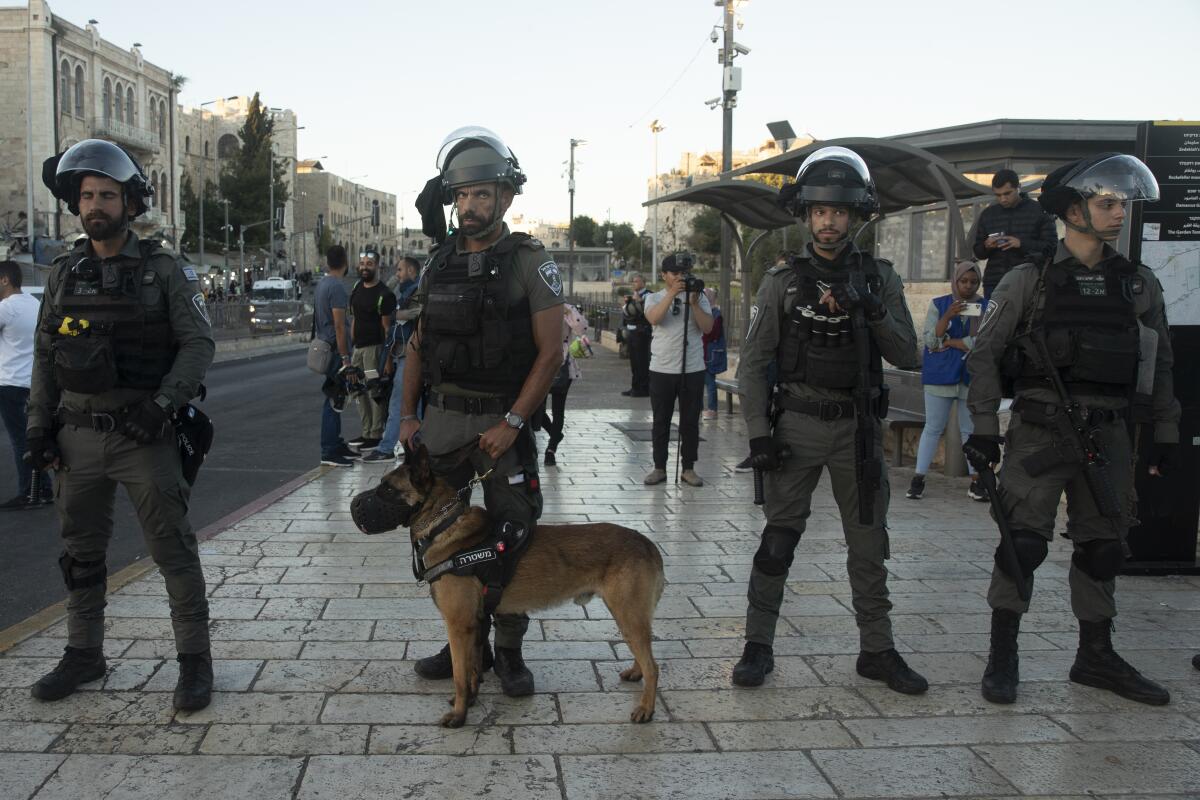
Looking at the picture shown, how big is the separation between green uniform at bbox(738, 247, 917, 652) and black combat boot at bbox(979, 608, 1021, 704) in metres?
0.40

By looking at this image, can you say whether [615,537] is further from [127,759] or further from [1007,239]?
[1007,239]

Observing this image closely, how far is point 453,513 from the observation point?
3791 mm

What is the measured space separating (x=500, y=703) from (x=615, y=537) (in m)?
0.80

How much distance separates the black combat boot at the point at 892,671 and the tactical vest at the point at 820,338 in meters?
1.12

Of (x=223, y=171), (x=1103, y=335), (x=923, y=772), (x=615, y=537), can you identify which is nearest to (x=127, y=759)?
(x=615, y=537)

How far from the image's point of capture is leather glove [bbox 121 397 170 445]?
3.74 m

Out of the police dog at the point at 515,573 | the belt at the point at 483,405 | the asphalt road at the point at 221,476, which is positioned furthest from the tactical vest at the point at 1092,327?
the asphalt road at the point at 221,476

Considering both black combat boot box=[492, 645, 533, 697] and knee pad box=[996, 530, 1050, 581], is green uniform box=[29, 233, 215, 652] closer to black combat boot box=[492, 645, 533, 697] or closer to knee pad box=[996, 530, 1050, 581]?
black combat boot box=[492, 645, 533, 697]

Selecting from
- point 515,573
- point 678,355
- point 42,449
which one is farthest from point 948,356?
point 42,449

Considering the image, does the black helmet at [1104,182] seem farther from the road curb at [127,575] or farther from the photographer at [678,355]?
the road curb at [127,575]

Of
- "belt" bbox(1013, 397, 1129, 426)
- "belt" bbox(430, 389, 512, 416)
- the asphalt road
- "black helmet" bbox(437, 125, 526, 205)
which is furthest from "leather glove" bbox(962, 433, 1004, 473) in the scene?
the asphalt road

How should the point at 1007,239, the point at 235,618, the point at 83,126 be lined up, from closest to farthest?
the point at 235,618, the point at 1007,239, the point at 83,126

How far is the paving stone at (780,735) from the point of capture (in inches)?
142

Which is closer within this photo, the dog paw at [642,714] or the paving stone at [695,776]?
the paving stone at [695,776]
